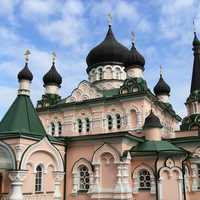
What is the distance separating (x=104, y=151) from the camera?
49.0 ft

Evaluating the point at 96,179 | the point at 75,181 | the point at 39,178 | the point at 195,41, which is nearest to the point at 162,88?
the point at 195,41

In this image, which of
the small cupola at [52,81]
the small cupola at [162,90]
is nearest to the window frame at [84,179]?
the small cupola at [52,81]

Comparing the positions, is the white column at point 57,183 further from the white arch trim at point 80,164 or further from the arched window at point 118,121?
the arched window at point 118,121

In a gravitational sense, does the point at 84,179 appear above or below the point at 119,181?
above

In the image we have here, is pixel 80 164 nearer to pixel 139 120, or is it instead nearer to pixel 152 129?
pixel 152 129

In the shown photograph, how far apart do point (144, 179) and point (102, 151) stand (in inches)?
94.7

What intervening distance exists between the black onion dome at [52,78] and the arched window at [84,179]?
8748 millimetres

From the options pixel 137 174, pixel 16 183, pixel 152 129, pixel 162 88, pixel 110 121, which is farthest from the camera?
pixel 162 88

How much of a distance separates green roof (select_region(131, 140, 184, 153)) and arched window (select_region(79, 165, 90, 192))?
8.65 feet

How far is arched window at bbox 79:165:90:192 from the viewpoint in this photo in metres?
15.4

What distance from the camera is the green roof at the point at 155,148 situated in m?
14.8

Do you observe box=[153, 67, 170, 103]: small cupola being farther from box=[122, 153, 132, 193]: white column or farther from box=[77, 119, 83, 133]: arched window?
box=[122, 153, 132, 193]: white column

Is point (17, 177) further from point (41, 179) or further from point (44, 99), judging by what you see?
point (44, 99)

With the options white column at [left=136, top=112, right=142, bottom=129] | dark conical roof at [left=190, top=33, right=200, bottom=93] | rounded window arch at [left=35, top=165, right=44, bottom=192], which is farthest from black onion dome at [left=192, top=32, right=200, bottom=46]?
rounded window arch at [left=35, top=165, right=44, bottom=192]
